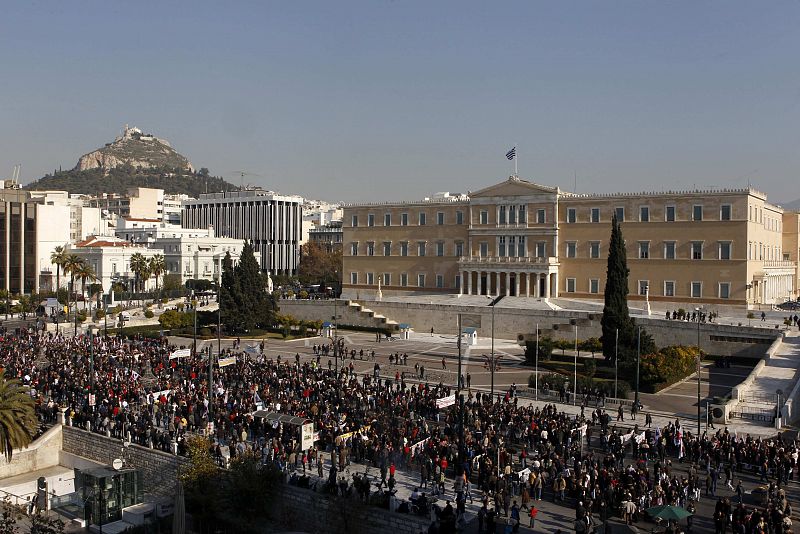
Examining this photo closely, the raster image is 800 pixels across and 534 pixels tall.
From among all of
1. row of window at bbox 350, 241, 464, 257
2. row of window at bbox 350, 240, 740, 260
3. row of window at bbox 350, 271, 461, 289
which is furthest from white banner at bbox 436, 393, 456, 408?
row of window at bbox 350, 241, 464, 257

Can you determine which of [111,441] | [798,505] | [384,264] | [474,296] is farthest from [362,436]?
[384,264]

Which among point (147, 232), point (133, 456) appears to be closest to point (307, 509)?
point (133, 456)

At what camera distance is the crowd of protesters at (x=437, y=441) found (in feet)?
68.9

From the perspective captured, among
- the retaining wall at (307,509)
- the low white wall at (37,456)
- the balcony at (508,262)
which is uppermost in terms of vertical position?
the balcony at (508,262)

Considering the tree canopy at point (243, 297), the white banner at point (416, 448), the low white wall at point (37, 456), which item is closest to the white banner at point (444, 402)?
the white banner at point (416, 448)

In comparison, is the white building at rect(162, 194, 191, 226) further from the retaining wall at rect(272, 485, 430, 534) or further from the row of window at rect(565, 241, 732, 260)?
the retaining wall at rect(272, 485, 430, 534)

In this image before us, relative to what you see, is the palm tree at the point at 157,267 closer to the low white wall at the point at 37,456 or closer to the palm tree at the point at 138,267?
the palm tree at the point at 138,267

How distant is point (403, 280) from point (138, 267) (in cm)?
2902

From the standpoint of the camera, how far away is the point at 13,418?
2544 centimetres

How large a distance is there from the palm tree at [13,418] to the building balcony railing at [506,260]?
4634 centimetres

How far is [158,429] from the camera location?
30656 mm

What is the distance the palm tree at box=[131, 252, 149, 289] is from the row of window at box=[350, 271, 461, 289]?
22.7 m

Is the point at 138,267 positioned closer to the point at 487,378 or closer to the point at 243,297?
the point at 243,297

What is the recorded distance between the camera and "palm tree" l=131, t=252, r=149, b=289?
7838cm
